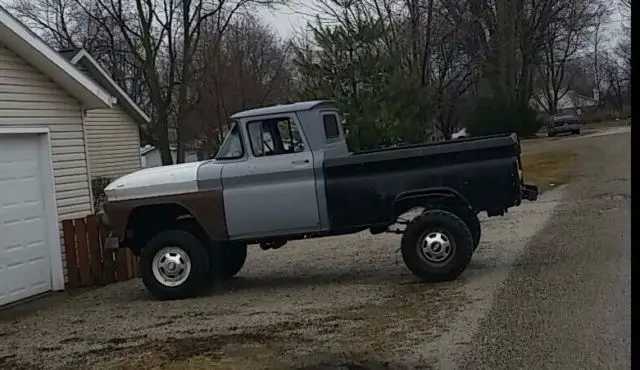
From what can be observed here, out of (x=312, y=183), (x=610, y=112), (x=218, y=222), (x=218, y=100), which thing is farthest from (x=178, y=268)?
(x=218, y=100)

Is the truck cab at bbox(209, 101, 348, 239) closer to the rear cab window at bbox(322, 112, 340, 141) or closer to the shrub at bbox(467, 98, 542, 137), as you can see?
the rear cab window at bbox(322, 112, 340, 141)

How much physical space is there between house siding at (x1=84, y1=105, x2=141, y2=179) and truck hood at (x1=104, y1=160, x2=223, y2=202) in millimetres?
17434

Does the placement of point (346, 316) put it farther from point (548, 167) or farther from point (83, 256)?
point (548, 167)

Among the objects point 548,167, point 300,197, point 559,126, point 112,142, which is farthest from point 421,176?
point 112,142

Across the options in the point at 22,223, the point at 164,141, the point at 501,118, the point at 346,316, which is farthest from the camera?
A: the point at 501,118

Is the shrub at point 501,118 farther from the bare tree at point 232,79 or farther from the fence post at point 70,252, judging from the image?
the fence post at point 70,252

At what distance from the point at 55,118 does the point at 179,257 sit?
10.8ft

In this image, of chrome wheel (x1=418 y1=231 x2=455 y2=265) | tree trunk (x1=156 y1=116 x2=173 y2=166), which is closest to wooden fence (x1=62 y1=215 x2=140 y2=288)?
chrome wheel (x1=418 y1=231 x2=455 y2=265)

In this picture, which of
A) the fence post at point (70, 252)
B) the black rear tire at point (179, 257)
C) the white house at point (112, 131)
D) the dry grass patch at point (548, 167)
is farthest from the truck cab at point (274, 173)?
the white house at point (112, 131)

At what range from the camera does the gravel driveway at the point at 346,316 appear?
22.0 feet

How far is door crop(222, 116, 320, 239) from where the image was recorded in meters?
9.84

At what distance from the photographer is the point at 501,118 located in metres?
36.1

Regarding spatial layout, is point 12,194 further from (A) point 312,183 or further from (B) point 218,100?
(B) point 218,100

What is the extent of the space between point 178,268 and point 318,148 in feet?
6.90
